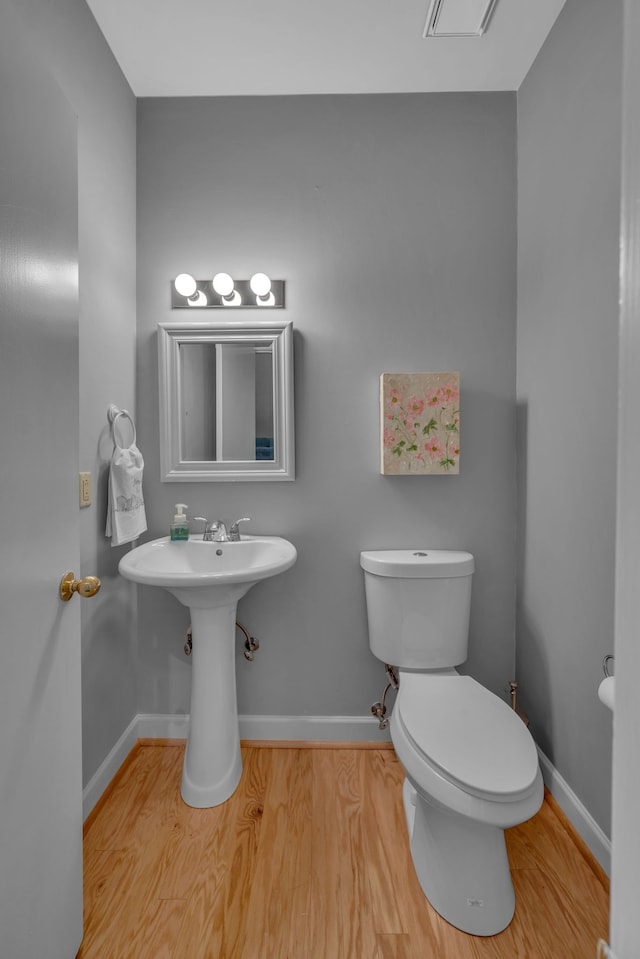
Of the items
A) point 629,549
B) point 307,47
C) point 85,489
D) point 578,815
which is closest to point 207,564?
point 85,489

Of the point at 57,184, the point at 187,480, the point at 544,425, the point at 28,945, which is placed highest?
the point at 57,184

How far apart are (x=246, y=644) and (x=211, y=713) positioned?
308 millimetres

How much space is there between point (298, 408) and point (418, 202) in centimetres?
Answer: 91

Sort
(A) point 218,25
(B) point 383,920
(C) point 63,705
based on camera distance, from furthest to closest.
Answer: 1. (A) point 218,25
2. (B) point 383,920
3. (C) point 63,705

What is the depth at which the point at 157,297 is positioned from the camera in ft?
6.31

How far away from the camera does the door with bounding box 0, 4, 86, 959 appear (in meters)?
0.83

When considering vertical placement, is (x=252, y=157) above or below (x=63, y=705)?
above

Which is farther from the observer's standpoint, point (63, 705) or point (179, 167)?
point (179, 167)

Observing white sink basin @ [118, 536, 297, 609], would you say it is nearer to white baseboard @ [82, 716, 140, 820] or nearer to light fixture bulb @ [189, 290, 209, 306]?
white baseboard @ [82, 716, 140, 820]

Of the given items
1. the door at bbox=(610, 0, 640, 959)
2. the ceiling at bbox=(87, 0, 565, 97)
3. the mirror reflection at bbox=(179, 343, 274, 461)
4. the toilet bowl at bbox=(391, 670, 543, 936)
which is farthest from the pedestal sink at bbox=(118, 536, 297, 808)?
the ceiling at bbox=(87, 0, 565, 97)

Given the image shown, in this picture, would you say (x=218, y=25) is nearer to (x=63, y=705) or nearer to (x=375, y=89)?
(x=375, y=89)

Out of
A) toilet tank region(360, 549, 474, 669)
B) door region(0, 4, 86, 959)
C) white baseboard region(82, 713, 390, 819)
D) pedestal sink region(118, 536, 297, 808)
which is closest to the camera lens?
door region(0, 4, 86, 959)

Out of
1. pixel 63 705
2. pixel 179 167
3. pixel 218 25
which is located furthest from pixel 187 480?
pixel 218 25

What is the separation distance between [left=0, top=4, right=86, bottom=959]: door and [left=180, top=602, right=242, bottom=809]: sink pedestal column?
0.57 m
